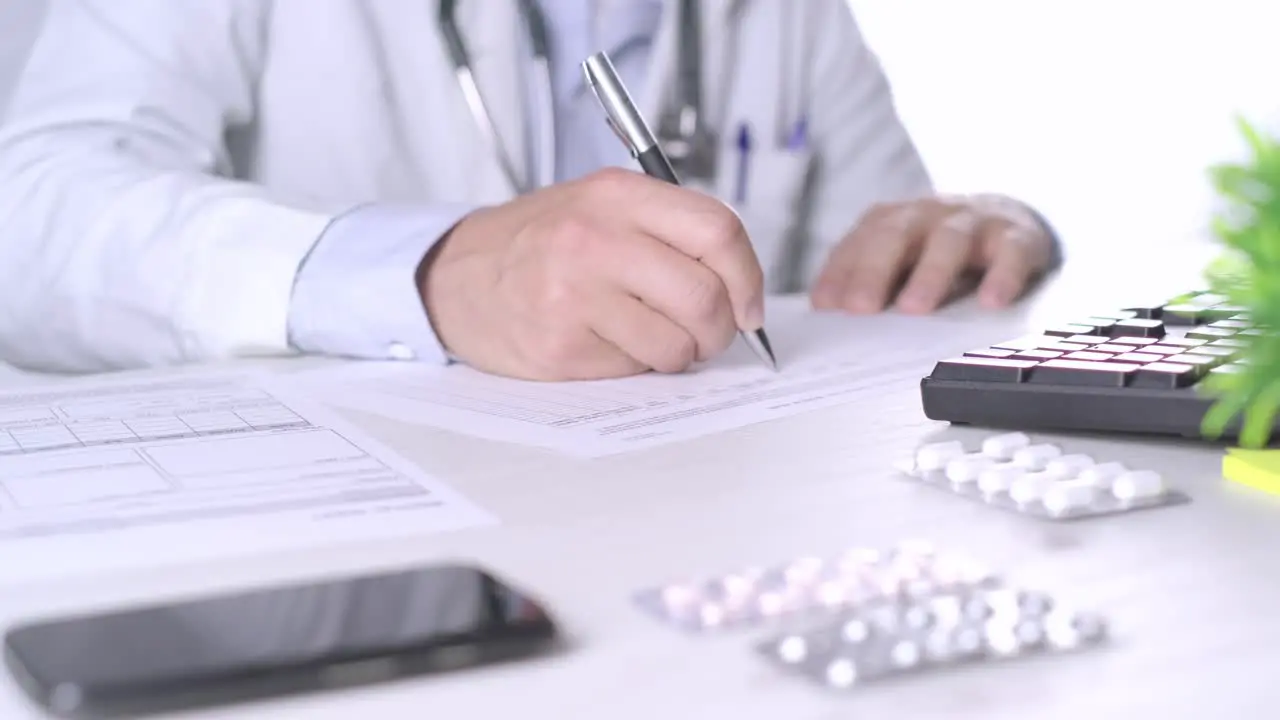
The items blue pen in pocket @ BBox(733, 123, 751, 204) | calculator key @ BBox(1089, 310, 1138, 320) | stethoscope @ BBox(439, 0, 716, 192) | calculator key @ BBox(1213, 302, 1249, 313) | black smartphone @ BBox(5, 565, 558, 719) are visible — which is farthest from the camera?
blue pen in pocket @ BBox(733, 123, 751, 204)

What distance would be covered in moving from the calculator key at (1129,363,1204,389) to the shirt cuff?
353 mm

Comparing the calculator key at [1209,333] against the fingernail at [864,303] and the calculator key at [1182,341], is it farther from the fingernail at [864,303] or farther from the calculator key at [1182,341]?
the fingernail at [864,303]

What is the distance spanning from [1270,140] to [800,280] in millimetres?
1043

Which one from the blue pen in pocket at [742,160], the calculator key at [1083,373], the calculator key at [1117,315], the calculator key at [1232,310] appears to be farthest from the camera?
the blue pen in pocket at [742,160]

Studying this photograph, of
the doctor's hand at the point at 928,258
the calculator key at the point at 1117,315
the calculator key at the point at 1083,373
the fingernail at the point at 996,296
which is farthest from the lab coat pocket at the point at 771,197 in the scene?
the calculator key at the point at 1083,373

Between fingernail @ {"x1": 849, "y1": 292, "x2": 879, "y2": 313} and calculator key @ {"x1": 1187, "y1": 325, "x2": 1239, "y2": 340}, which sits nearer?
calculator key @ {"x1": 1187, "y1": 325, "x2": 1239, "y2": 340}

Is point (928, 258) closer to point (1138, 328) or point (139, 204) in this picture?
point (1138, 328)

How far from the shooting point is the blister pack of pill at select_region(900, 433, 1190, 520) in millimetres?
365

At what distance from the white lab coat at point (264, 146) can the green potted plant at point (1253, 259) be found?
50 centimetres

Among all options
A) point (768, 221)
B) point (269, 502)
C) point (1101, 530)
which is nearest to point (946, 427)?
point (1101, 530)

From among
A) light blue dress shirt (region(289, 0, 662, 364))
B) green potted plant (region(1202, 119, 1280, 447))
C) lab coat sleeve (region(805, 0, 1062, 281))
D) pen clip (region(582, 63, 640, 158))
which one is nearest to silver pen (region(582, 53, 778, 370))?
pen clip (region(582, 63, 640, 158))

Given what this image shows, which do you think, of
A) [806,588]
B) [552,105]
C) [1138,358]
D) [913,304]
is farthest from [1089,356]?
[552,105]

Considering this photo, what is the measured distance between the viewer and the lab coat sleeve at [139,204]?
2.45 ft

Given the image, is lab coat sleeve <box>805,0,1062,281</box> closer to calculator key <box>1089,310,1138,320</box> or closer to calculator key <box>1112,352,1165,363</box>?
calculator key <box>1089,310,1138,320</box>
